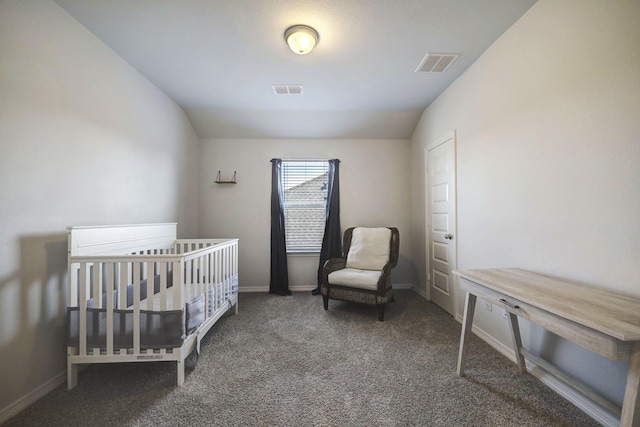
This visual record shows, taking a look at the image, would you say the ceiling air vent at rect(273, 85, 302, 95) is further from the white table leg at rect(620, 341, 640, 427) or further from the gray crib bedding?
the white table leg at rect(620, 341, 640, 427)

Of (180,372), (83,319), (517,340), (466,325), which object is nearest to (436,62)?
(466,325)

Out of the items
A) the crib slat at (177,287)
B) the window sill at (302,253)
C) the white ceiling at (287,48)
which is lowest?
the window sill at (302,253)

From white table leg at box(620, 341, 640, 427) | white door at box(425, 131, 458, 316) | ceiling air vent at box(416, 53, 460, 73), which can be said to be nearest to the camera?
white table leg at box(620, 341, 640, 427)

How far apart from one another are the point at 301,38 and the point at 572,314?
86.3 inches

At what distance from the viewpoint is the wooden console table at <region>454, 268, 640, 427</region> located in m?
0.83

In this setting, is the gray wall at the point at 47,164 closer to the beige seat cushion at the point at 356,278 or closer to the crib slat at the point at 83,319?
the crib slat at the point at 83,319

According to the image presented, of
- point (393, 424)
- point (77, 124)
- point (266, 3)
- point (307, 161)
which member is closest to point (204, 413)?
point (393, 424)

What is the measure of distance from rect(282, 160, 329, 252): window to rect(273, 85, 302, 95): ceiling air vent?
1.12 metres

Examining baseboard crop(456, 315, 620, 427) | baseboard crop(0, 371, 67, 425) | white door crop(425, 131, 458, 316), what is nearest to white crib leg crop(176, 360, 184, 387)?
baseboard crop(0, 371, 67, 425)

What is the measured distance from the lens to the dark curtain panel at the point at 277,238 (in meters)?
3.44

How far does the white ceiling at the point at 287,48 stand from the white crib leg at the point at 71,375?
2325 mm

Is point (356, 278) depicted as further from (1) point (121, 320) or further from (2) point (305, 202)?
(1) point (121, 320)

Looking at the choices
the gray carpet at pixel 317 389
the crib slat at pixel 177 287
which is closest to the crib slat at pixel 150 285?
the crib slat at pixel 177 287

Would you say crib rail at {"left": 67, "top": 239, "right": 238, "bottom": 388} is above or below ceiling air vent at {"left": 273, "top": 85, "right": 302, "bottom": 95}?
below
